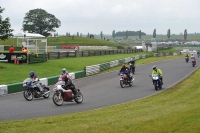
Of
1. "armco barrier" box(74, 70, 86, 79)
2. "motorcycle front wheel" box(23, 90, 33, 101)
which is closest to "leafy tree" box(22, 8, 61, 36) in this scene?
"armco barrier" box(74, 70, 86, 79)

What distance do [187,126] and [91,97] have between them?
12.5m

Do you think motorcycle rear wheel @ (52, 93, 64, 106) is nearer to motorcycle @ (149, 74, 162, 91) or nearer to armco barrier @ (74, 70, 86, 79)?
motorcycle @ (149, 74, 162, 91)

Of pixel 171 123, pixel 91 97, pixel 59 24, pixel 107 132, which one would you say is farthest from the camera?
pixel 59 24

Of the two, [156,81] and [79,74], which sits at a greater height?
[156,81]

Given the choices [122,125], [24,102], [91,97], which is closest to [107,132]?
[122,125]

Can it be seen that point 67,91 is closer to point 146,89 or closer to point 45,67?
point 146,89

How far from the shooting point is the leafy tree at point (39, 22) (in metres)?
118

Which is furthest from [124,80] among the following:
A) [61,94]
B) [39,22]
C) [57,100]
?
[39,22]

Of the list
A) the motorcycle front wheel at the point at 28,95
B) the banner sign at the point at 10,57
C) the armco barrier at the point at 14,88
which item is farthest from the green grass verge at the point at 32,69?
the motorcycle front wheel at the point at 28,95

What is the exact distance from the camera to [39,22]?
118500mm

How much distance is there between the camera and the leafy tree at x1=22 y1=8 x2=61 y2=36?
387 ft

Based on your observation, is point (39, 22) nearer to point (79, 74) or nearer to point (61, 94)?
point (79, 74)

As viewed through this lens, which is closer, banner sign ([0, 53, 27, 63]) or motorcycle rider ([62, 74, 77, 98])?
motorcycle rider ([62, 74, 77, 98])

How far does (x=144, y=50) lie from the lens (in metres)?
90.1
